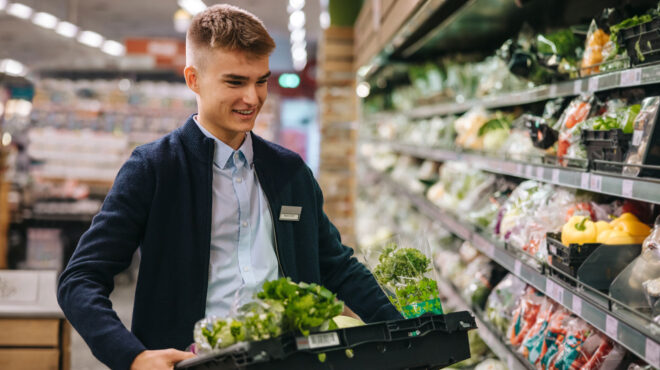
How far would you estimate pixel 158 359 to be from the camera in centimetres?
139

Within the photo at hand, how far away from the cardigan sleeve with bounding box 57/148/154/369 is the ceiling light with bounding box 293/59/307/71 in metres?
19.5

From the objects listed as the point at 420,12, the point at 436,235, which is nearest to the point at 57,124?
the point at 436,235

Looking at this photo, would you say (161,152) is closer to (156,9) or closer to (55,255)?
(55,255)

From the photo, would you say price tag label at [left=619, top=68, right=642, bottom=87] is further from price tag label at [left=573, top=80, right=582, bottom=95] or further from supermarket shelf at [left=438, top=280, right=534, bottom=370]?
supermarket shelf at [left=438, top=280, right=534, bottom=370]

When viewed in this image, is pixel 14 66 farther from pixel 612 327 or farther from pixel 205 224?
pixel 612 327

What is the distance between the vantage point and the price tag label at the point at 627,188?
1.61 meters

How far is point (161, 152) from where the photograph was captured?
1731 millimetres

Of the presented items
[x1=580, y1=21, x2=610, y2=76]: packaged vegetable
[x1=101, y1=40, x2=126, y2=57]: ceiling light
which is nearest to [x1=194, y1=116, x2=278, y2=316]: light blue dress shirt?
[x1=580, y1=21, x2=610, y2=76]: packaged vegetable

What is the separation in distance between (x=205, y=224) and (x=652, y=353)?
1.10 metres

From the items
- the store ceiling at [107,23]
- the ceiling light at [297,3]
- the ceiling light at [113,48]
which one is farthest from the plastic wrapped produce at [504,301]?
the ceiling light at [113,48]

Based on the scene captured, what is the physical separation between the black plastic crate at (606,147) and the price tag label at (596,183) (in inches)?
1.7

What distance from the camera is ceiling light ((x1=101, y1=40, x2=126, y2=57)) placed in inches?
721

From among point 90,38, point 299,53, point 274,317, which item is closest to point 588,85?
point 274,317

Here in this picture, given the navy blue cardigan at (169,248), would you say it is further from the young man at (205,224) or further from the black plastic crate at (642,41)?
the black plastic crate at (642,41)
